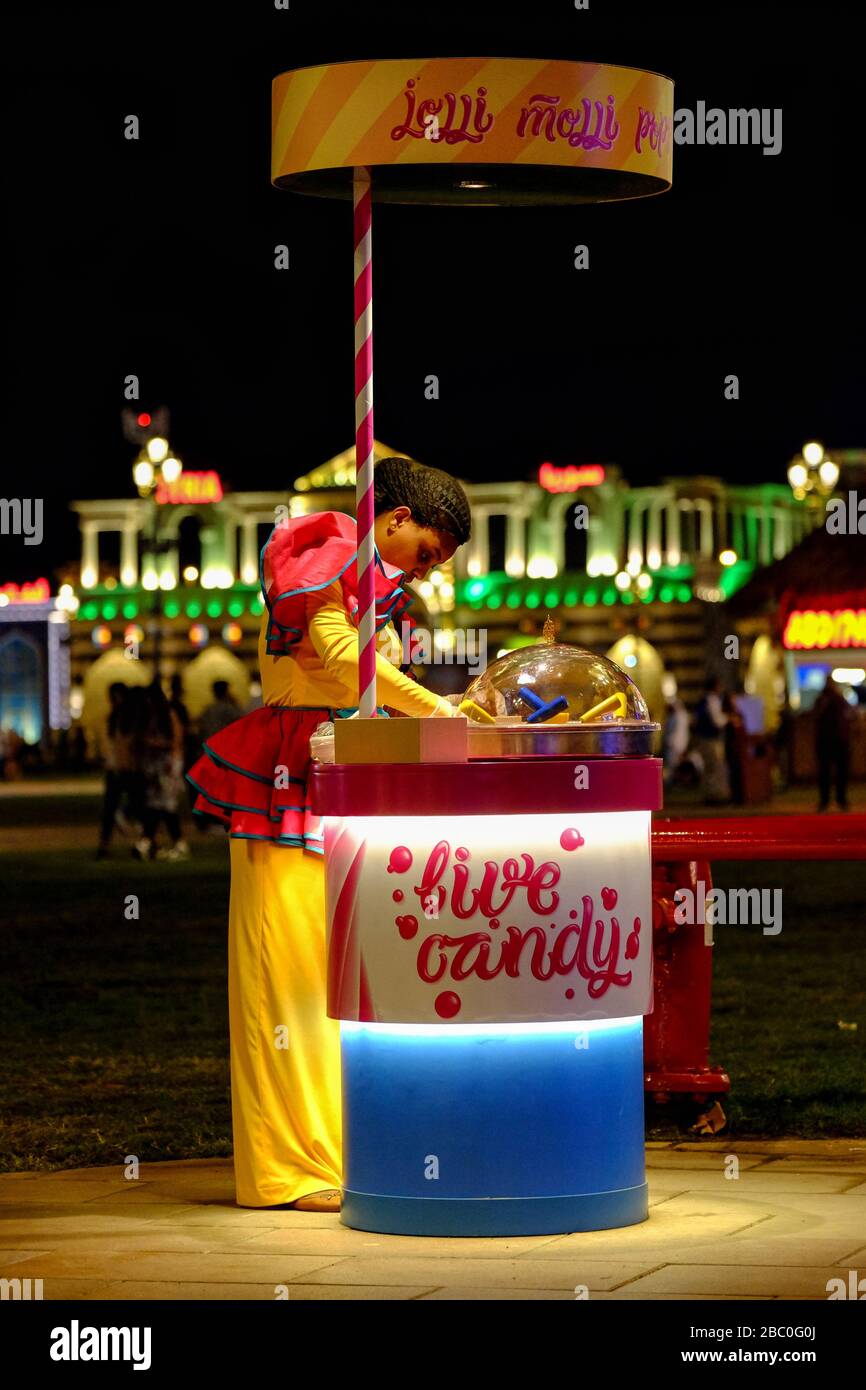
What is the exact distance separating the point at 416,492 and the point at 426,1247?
2.05 meters

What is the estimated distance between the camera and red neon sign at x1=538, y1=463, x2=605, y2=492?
83188mm

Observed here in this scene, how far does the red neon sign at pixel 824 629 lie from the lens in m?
44.5

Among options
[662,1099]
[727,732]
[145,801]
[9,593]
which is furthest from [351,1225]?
[9,593]

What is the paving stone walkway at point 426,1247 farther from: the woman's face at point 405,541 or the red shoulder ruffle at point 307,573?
the woman's face at point 405,541

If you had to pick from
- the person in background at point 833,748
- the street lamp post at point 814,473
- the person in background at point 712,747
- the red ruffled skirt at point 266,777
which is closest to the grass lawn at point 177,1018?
the red ruffled skirt at point 266,777

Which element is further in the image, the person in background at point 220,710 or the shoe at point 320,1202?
the person in background at point 220,710

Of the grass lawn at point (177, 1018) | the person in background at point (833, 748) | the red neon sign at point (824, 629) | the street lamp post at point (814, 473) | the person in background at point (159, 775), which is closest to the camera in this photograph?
the grass lawn at point (177, 1018)

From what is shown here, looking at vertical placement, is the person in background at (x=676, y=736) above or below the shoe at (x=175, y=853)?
above

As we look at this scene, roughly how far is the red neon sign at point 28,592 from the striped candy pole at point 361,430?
9587 cm

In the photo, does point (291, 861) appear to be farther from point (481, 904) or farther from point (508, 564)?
point (508, 564)

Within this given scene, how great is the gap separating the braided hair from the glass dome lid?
0.53 meters

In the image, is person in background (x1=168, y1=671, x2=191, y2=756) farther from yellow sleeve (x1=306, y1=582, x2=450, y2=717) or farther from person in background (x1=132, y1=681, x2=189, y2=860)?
yellow sleeve (x1=306, y1=582, x2=450, y2=717)

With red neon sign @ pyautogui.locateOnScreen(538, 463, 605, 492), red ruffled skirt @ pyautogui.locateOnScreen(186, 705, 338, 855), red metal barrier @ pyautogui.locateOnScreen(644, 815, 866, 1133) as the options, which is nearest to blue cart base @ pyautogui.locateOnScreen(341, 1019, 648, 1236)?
red ruffled skirt @ pyautogui.locateOnScreen(186, 705, 338, 855)

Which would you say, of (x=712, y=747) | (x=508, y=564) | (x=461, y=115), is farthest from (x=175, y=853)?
(x=508, y=564)
